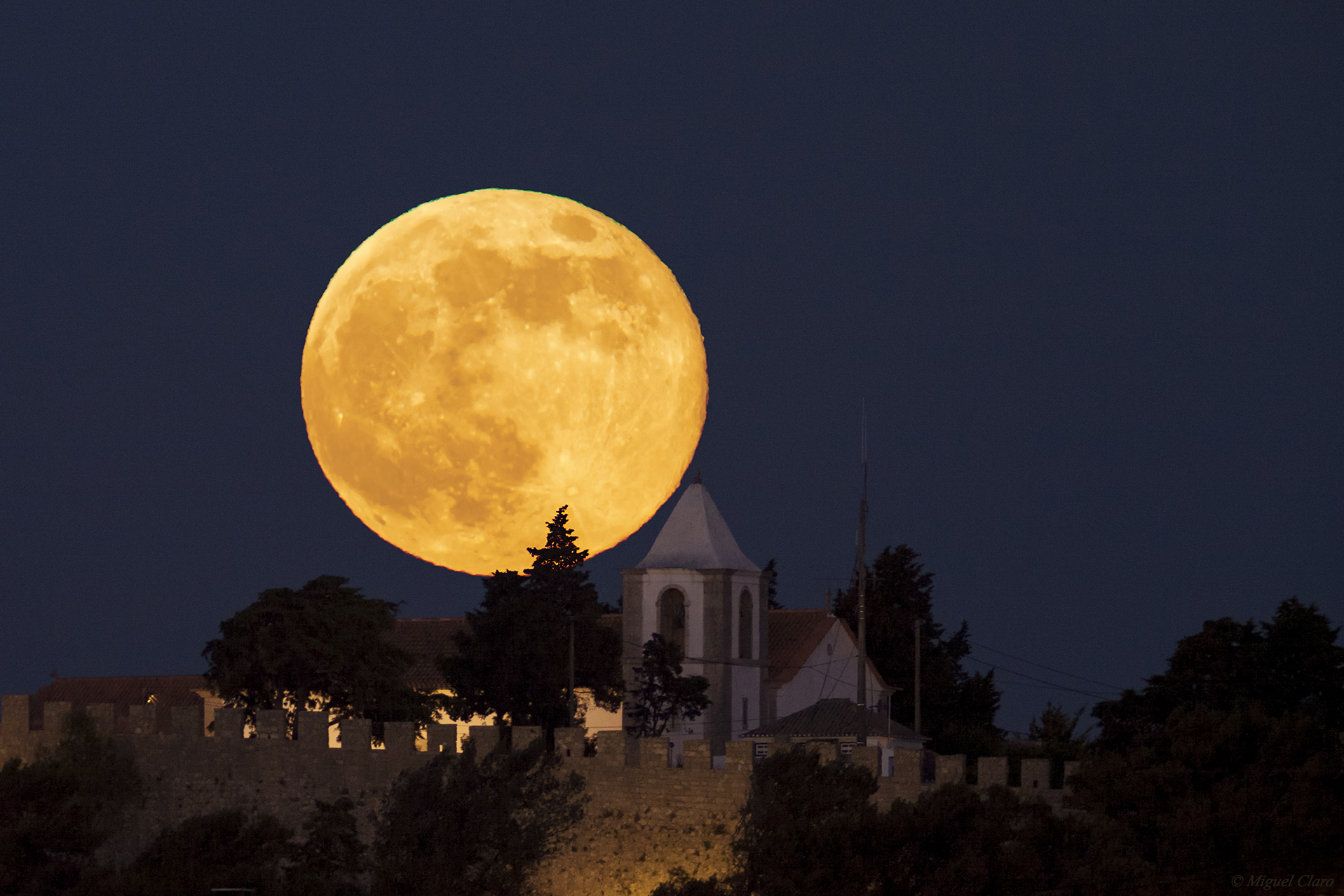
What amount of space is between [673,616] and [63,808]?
90.2 ft

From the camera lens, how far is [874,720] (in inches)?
2052

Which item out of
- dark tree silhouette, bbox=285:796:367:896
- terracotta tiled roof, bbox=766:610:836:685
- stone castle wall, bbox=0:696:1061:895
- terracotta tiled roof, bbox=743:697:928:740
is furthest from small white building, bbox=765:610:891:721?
dark tree silhouette, bbox=285:796:367:896

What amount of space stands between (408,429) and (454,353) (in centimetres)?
245

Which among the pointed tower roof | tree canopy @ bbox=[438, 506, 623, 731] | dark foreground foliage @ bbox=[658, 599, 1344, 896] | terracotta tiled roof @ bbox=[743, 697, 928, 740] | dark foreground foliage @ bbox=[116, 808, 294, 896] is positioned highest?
the pointed tower roof

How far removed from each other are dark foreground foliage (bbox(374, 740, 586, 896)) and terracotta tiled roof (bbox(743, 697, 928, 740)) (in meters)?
17.4

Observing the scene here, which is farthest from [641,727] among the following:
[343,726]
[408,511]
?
[343,726]

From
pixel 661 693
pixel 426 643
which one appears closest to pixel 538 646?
pixel 661 693

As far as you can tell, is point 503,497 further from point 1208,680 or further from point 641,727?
point 1208,680

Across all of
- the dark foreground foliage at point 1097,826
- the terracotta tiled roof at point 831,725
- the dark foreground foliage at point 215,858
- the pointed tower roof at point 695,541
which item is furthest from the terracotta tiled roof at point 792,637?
the dark foreground foliage at point 1097,826

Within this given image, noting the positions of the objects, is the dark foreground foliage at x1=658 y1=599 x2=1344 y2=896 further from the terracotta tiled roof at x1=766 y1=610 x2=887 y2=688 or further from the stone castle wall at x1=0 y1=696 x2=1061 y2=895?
the terracotta tiled roof at x1=766 y1=610 x2=887 y2=688

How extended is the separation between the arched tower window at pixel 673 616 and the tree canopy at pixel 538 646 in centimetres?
651

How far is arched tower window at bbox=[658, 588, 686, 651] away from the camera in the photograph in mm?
62562

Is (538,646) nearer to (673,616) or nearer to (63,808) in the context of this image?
(673,616)

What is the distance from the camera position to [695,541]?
209 ft
